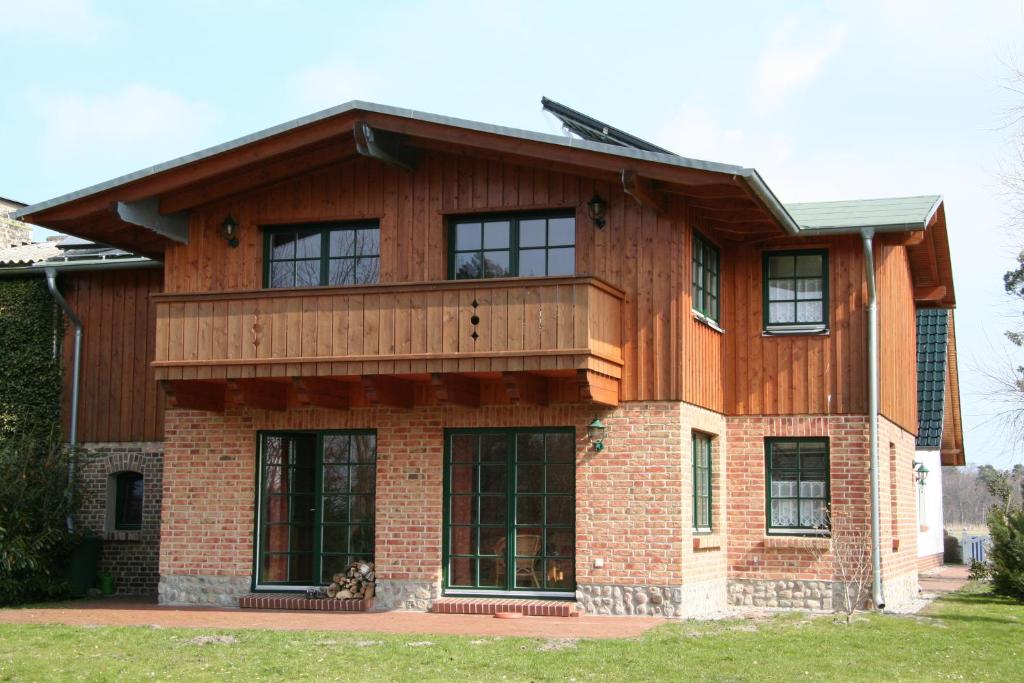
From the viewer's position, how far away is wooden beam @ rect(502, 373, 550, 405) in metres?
15.2

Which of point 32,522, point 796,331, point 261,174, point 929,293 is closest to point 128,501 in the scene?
point 32,522

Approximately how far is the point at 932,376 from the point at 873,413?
27.4 feet

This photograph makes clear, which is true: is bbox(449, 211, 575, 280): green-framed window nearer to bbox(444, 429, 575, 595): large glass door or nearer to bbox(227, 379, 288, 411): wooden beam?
bbox(444, 429, 575, 595): large glass door

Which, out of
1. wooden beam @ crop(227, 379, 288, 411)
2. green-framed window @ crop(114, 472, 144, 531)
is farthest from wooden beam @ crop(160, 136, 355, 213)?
green-framed window @ crop(114, 472, 144, 531)

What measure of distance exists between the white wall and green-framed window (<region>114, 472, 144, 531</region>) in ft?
50.3

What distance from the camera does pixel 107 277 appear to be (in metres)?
20.3

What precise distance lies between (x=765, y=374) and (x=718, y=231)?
2.03 metres

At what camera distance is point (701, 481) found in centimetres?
1695

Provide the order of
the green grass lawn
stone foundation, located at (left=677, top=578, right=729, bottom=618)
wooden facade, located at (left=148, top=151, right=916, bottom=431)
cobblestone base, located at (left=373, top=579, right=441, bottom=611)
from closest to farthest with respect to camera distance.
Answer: the green grass lawn, stone foundation, located at (left=677, top=578, right=729, bottom=618), wooden facade, located at (left=148, top=151, right=916, bottom=431), cobblestone base, located at (left=373, top=579, right=441, bottom=611)

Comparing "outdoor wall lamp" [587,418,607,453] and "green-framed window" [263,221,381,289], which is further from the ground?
"green-framed window" [263,221,381,289]

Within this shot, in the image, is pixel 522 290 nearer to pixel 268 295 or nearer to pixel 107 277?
pixel 268 295

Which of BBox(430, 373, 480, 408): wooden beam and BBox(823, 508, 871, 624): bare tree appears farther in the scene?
BBox(823, 508, 871, 624): bare tree

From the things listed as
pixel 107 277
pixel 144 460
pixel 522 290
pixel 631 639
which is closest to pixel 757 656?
pixel 631 639

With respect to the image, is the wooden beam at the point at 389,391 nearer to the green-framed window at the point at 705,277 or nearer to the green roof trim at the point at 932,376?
the green-framed window at the point at 705,277
